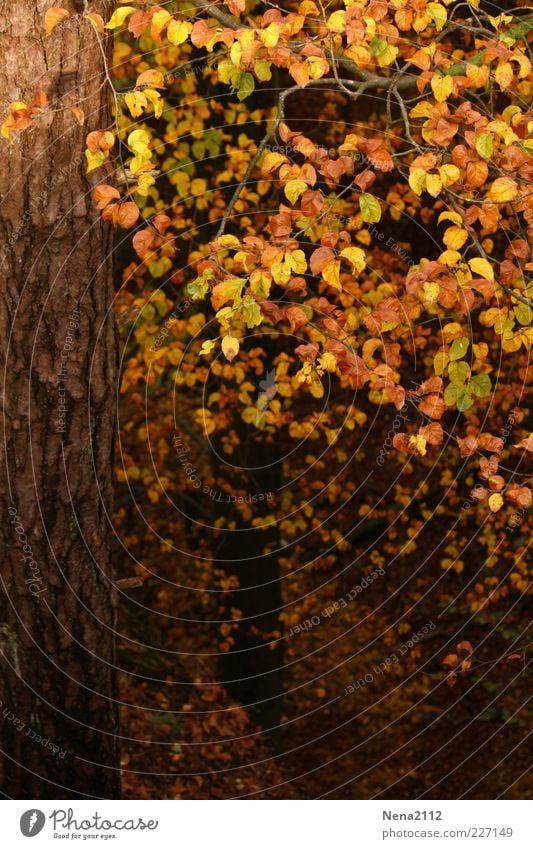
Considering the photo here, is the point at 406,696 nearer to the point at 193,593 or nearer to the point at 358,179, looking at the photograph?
the point at 193,593

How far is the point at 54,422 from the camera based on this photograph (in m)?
5.44

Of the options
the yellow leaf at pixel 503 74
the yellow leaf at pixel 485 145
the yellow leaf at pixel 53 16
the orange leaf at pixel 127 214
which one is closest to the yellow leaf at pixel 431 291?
the yellow leaf at pixel 485 145

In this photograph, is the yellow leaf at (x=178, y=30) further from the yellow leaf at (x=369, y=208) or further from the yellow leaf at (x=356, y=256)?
the yellow leaf at (x=356, y=256)

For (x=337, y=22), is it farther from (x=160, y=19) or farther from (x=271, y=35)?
(x=160, y=19)

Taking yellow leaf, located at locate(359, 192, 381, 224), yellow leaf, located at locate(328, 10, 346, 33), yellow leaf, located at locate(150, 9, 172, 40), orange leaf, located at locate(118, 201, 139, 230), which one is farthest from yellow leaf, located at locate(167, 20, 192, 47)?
yellow leaf, located at locate(359, 192, 381, 224)

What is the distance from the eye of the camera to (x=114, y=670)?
5984mm

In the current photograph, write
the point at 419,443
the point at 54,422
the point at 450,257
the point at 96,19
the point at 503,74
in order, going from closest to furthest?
the point at 450,257 < the point at 96,19 < the point at 419,443 < the point at 503,74 < the point at 54,422

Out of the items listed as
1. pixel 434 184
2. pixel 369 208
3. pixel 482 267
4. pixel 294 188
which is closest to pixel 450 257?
pixel 482 267

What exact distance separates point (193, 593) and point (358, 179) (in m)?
10.3
